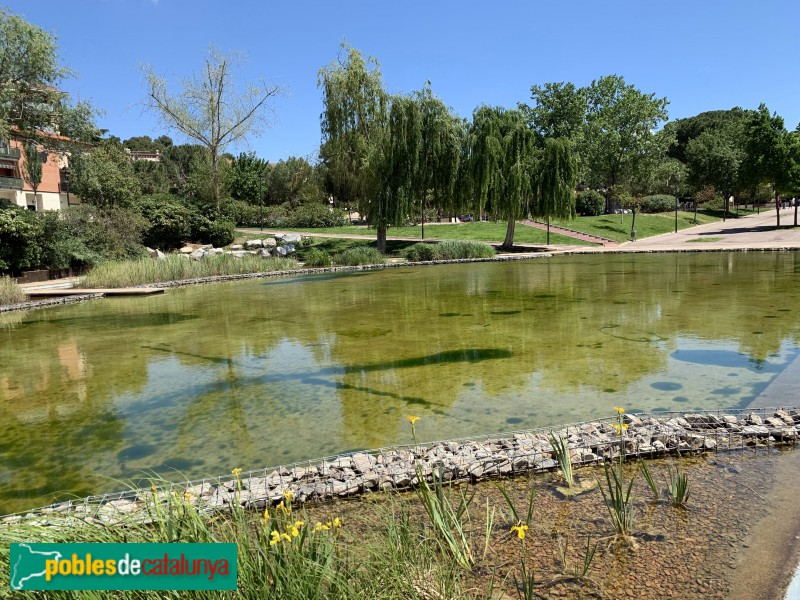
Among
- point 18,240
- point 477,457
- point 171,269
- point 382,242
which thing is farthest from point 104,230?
point 477,457

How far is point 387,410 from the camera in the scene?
6742 millimetres

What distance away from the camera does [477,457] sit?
4.78 metres

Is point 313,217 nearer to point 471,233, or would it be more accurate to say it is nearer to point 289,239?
point 289,239

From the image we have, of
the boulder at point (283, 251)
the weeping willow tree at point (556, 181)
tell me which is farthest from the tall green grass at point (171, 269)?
the weeping willow tree at point (556, 181)

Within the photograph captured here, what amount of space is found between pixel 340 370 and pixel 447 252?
20.8 m

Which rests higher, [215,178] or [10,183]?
[10,183]

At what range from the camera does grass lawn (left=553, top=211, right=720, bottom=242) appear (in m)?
40.7

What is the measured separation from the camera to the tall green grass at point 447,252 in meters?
28.8

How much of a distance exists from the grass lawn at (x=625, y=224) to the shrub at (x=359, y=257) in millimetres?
19272

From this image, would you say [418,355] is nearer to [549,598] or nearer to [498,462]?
[498,462]

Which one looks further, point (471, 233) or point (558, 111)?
point (558, 111)

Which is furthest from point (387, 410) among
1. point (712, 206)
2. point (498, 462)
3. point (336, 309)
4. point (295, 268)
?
point (712, 206)

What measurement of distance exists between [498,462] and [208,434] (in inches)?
133

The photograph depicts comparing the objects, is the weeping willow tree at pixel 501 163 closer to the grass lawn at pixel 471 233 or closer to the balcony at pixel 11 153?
the grass lawn at pixel 471 233
